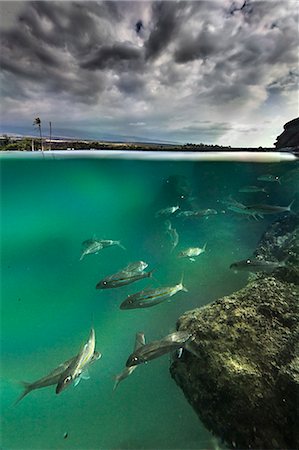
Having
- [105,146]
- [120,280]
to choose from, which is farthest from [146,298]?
[105,146]

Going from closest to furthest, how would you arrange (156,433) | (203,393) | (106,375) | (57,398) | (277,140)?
(203,393) → (156,433) → (57,398) → (106,375) → (277,140)

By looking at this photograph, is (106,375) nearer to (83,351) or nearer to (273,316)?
(83,351)

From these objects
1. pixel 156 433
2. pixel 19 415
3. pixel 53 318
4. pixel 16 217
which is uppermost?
pixel 156 433

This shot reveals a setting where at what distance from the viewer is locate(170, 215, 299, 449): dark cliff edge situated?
300 cm

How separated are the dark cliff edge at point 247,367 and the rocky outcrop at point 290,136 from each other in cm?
1887

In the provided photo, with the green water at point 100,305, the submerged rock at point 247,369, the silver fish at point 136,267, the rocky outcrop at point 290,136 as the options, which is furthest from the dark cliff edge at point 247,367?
the rocky outcrop at point 290,136

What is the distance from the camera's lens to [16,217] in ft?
63.2

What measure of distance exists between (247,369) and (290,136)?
70.2ft

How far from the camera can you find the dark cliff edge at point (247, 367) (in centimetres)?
300

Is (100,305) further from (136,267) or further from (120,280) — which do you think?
(120,280)

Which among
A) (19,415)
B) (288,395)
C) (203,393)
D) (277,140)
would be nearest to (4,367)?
(19,415)

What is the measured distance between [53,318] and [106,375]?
9.60ft

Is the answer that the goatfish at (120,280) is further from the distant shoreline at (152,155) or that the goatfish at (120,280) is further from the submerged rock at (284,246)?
the distant shoreline at (152,155)

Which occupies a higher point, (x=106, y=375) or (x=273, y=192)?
(x=273, y=192)
